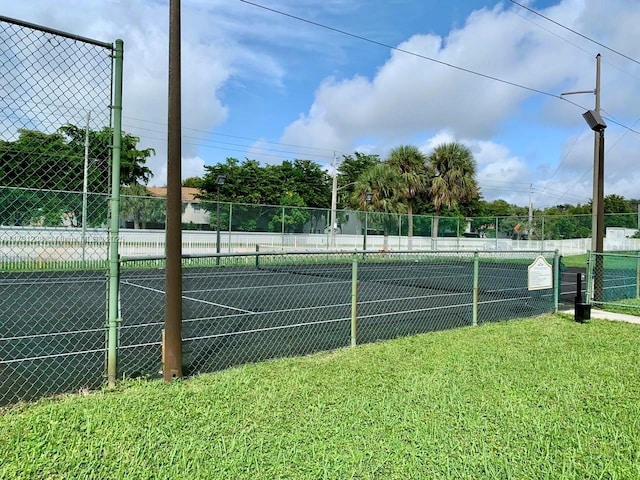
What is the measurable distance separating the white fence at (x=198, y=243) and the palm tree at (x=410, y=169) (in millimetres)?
3350

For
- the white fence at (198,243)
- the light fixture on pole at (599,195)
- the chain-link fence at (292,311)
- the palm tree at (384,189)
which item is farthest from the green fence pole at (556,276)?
the palm tree at (384,189)

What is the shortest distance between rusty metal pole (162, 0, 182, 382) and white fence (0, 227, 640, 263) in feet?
3.82

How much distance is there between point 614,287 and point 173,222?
1060 centimetres

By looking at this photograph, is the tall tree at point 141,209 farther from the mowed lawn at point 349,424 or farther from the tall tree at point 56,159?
the mowed lawn at point 349,424

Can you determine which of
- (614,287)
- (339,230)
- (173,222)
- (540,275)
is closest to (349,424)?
(173,222)

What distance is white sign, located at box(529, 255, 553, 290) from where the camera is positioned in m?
9.57

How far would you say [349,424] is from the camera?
3902 millimetres

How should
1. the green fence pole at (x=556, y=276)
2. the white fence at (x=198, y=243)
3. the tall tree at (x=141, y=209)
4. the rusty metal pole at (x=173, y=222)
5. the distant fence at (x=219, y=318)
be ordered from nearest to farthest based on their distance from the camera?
1. the rusty metal pole at (x=173, y=222)
2. the distant fence at (x=219, y=318)
3. the green fence pole at (x=556, y=276)
4. the white fence at (x=198, y=243)
5. the tall tree at (x=141, y=209)

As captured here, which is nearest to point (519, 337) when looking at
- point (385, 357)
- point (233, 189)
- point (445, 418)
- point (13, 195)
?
point (385, 357)

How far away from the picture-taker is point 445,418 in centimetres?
405

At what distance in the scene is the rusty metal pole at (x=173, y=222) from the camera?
4.93 meters

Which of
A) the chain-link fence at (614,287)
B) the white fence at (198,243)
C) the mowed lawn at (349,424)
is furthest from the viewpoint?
the white fence at (198,243)

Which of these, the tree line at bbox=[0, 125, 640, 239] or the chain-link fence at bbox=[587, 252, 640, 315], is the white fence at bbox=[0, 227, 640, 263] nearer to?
the tree line at bbox=[0, 125, 640, 239]

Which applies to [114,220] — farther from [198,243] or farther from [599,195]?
[198,243]
